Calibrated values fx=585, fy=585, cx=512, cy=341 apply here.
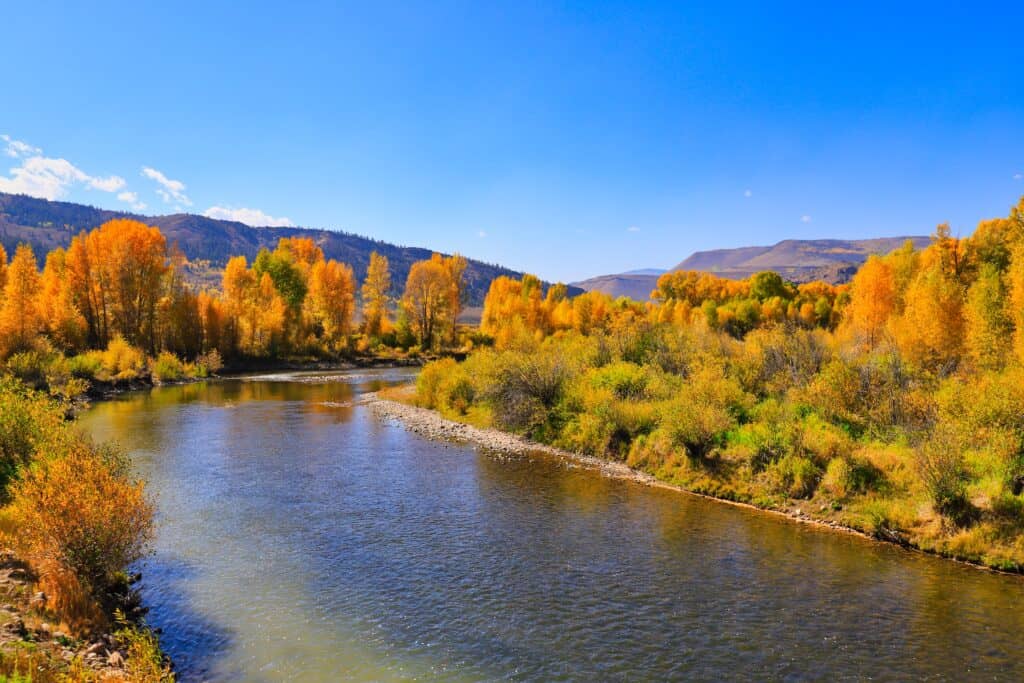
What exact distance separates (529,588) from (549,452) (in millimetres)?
18326

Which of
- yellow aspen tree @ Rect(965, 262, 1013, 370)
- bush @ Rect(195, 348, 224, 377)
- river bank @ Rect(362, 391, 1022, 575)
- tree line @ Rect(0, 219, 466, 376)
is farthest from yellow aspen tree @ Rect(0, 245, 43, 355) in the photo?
yellow aspen tree @ Rect(965, 262, 1013, 370)

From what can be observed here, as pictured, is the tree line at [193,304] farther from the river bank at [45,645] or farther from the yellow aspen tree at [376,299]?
the river bank at [45,645]

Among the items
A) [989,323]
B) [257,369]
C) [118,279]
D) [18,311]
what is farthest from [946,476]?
[257,369]

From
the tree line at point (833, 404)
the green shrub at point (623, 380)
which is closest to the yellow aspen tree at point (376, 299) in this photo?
the tree line at point (833, 404)

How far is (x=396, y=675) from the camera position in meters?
12.8

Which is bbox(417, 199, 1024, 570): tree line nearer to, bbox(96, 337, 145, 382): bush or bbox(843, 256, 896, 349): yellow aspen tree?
bbox(843, 256, 896, 349): yellow aspen tree

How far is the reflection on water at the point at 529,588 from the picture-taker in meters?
13.5

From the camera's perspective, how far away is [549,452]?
116 feet

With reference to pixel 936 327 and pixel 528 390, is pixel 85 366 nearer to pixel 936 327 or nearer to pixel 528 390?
pixel 528 390

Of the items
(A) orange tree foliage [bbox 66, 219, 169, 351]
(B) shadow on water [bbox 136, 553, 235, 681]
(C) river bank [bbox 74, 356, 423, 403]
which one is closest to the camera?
(B) shadow on water [bbox 136, 553, 235, 681]

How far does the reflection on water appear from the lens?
44.2ft

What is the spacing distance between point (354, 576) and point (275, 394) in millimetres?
46483

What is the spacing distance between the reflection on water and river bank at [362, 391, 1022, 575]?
0.93 metres

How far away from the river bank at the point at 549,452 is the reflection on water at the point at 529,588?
93 centimetres
